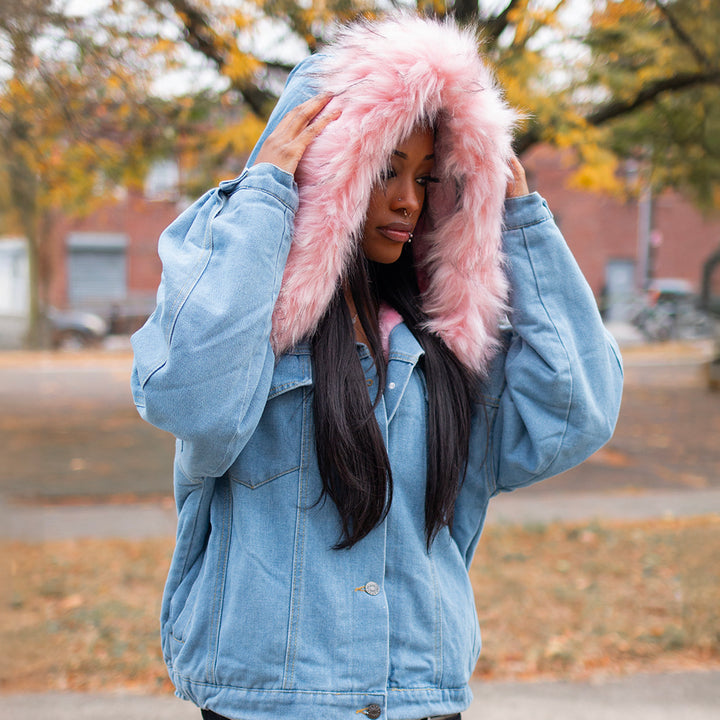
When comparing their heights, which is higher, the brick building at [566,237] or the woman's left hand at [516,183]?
the brick building at [566,237]

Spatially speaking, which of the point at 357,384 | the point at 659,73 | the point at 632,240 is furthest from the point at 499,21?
the point at 632,240

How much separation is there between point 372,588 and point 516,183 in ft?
2.84

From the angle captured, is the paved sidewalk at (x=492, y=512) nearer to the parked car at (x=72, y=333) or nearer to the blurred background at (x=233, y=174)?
the blurred background at (x=233, y=174)

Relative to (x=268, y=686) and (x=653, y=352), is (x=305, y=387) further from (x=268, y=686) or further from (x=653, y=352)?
(x=653, y=352)

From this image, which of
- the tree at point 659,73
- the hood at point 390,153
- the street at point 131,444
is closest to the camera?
the hood at point 390,153

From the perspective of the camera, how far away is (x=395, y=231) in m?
1.69

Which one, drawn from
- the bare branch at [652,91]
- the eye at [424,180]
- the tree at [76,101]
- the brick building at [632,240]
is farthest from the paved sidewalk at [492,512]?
the brick building at [632,240]

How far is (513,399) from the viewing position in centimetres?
162

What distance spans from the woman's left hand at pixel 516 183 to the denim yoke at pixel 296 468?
0.04m

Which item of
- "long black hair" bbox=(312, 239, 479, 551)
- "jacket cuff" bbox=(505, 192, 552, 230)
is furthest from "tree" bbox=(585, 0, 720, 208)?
"long black hair" bbox=(312, 239, 479, 551)

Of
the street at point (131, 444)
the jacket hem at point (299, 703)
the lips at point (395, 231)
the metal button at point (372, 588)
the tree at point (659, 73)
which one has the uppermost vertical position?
the tree at point (659, 73)

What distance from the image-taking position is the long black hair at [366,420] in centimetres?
147

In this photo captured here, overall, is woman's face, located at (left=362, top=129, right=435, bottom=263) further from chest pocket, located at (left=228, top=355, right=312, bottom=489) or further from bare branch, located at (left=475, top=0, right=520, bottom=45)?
bare branch, located at (left=475, top=0, right=520, bottom=45)

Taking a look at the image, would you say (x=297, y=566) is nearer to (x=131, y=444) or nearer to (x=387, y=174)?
(x=387, y=174)
